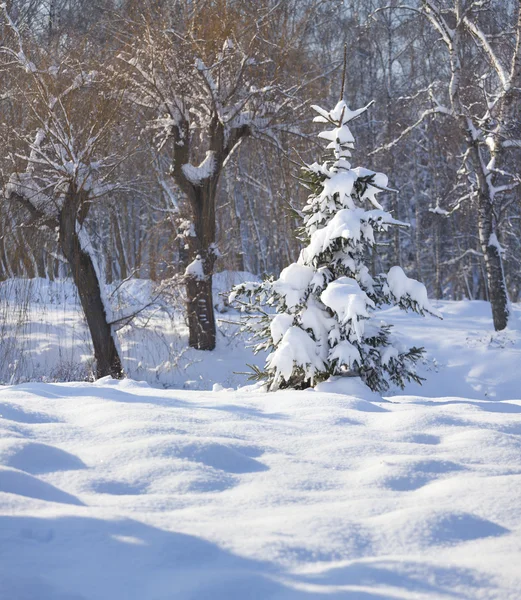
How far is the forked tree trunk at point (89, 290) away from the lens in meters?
8.85

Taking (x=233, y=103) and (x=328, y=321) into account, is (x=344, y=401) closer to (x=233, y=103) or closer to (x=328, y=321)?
(x=328, y=321)

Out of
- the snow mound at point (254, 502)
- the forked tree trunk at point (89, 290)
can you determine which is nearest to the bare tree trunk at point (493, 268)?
the forked tree trunk at point (89, 290)

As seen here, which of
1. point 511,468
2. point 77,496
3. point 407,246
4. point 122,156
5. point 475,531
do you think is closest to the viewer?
point 475,531

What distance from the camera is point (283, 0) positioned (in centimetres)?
1119

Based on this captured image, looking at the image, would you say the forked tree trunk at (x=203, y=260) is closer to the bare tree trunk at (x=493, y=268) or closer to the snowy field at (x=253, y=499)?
the bare tree trunk at (x=493, y=268)

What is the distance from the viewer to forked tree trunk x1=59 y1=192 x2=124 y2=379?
29.0 ft

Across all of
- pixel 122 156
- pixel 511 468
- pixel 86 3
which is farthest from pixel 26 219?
pixel 86 3

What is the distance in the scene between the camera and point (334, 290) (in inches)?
210

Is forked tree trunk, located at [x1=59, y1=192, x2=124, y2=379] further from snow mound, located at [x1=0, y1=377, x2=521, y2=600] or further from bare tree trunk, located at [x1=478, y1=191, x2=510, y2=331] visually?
bare tree trunk, located at [x1=478, y1=191, x2=510, y2=331]

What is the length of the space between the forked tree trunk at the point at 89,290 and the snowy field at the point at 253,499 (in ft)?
15.0

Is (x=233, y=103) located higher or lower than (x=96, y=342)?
higher

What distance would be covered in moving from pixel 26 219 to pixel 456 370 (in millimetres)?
7331

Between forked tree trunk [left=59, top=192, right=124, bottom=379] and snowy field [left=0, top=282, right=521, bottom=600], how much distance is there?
4.57 m

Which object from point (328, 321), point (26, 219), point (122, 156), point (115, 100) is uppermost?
point (115, 100)
